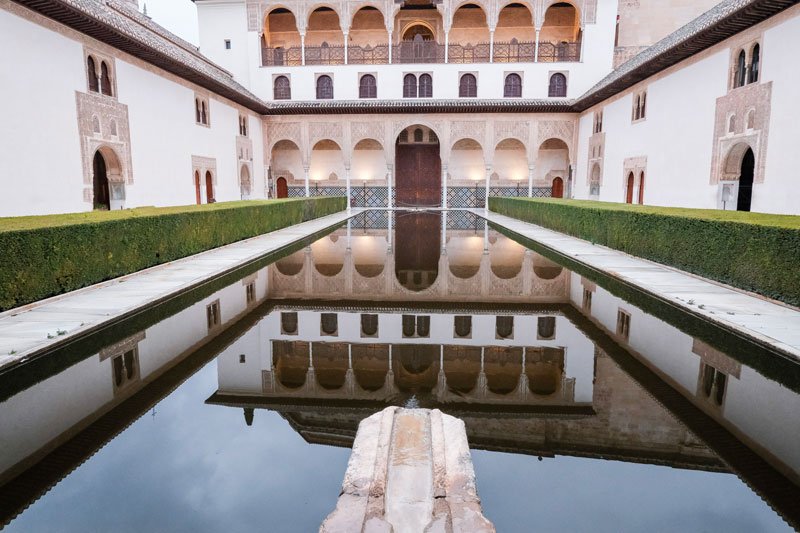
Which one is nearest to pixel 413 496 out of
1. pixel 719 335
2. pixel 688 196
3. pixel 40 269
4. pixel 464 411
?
pixel 464 411

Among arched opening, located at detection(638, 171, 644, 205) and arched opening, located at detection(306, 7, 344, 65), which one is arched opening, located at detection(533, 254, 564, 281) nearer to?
arched opening, located at detection(638, 171, 644, 205)

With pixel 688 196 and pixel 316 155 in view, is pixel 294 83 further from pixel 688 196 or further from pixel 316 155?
pixel 688 196

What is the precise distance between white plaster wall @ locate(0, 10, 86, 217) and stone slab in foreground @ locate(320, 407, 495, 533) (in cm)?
1049

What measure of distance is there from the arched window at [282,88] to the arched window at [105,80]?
14.3 meters

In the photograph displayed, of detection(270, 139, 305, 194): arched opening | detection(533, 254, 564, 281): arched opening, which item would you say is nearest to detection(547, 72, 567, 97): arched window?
detection(270, 139, 305, 194): arched opening

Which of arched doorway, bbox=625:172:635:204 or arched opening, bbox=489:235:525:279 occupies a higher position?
arched doorway, bbox=625:172:635:204

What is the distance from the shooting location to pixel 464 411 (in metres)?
3.49

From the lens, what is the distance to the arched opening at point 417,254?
822cm

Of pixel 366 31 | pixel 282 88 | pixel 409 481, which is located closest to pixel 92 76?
pixel 409 481

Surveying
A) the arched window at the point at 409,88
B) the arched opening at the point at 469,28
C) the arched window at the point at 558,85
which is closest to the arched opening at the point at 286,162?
the arched window at the point at 409,88

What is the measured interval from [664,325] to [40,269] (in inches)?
267

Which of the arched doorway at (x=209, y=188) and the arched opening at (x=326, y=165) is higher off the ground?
the arched opening at (x=326, y=165)

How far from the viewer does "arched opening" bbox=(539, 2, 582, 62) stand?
26.6m

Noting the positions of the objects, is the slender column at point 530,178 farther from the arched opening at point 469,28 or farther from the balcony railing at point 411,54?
the arched opening at point 469,28
